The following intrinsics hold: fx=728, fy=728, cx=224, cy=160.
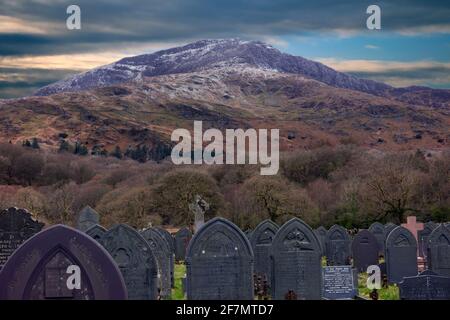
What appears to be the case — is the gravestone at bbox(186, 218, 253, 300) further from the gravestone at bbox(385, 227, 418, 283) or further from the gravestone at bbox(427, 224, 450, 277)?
the gravestone at bbox(427, 224, 450, 277)

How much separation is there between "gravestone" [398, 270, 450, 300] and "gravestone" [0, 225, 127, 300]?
7.82 meters

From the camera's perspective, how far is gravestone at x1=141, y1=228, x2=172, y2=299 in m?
20.5

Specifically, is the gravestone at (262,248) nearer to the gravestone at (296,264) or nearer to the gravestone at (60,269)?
the gravestone at (296,264)

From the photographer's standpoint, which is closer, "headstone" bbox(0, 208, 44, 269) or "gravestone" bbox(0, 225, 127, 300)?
"gravestone" bbox(0, 225, 127, 300)

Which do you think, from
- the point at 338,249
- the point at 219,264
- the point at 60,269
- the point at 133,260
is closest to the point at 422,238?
the point at 338,249

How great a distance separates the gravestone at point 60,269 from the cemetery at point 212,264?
1cm

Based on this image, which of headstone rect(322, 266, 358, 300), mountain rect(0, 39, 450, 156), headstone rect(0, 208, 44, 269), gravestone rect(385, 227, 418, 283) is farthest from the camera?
mountain rect(0, 39, 450, 156)

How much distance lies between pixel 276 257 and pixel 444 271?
6.92m

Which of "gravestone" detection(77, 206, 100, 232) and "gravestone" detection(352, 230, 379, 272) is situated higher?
"gravestone" detection(77, 206, 100, 232)

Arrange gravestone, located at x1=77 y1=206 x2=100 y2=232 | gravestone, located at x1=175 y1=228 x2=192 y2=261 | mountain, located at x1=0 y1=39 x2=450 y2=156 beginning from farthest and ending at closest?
mountain, located at x1=0 y1=39 x2=450 y2=156
gravestone, located at x1=175 y1=228 x2=192 y2=261
gravestone, located at x1=77 y1=206 x2=100 y2=232

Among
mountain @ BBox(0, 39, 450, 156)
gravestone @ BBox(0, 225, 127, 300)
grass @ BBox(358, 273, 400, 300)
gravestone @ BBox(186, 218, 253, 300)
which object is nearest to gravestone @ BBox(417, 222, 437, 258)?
grass @ BBox(358, 273, 400, 300)

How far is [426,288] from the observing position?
16062 millimetres
